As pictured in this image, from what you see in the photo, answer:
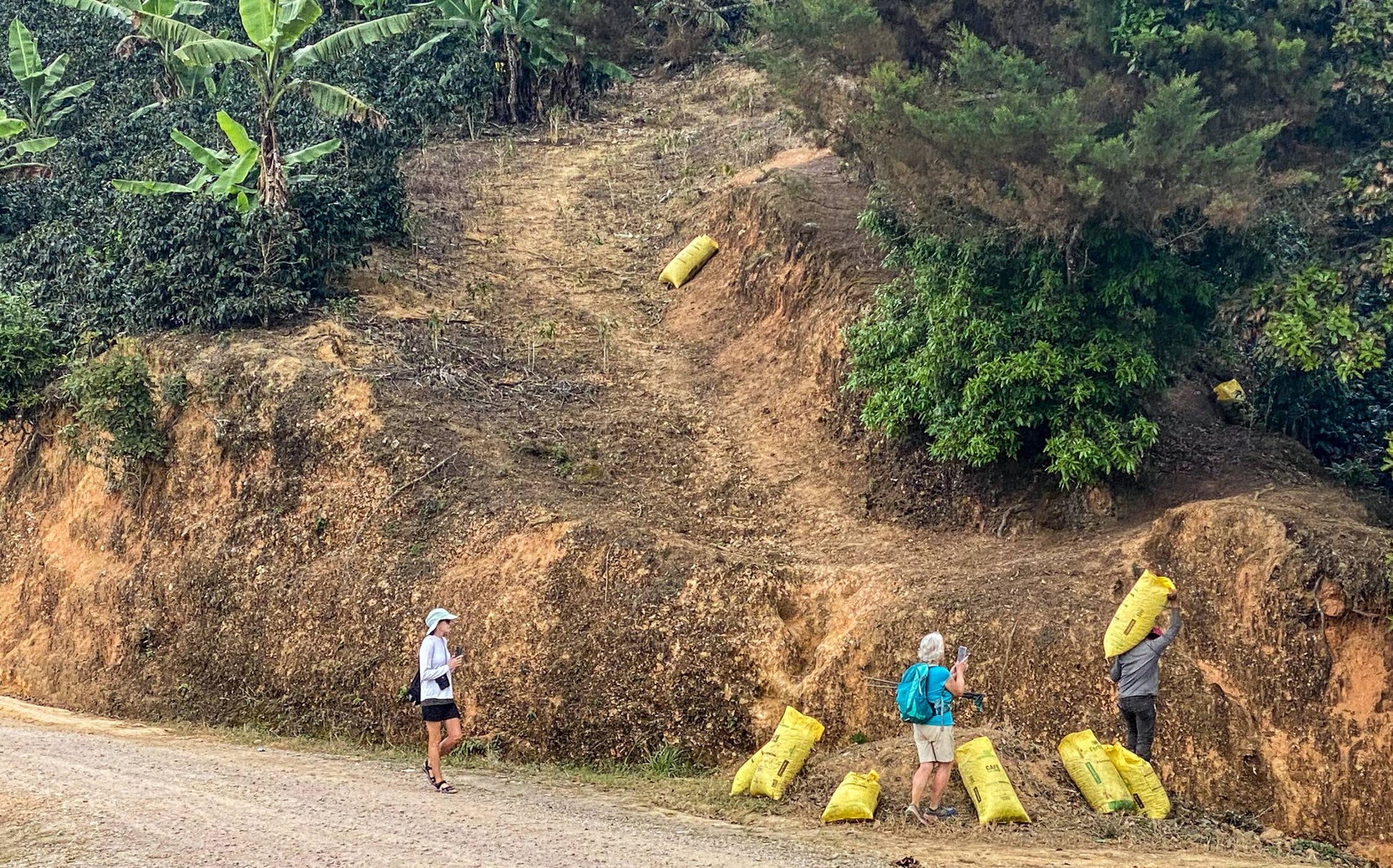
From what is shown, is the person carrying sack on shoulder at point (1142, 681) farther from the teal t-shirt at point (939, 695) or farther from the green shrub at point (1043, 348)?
the green shrub at point (1043, 348)

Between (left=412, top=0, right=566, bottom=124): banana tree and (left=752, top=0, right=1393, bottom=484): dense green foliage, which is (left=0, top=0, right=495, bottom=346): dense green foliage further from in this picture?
(left=752, top=0, right=1393, bottom=484): dense green foliage

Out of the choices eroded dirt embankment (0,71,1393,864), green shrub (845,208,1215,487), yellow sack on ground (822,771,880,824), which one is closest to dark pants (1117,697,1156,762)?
eroded dirt embankment (0,71,1393,864)

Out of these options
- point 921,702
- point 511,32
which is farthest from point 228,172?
point 921,702

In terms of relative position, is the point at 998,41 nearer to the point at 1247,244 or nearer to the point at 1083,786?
the point at 1247,244

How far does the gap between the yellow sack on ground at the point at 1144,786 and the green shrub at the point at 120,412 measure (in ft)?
38.5

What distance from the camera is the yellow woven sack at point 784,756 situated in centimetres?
1078

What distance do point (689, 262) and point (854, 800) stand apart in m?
11.9

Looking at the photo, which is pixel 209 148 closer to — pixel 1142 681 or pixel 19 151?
pixel 19 151

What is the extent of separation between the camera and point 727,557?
14.1 metres

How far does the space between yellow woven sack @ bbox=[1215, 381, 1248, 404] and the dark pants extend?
7.40 metres

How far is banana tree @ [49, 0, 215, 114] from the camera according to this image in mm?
19703

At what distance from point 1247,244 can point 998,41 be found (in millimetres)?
3436

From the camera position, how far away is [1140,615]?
1076 centimetres

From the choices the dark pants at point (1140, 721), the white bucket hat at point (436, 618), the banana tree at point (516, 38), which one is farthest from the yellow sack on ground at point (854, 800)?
the banana tree at point (516, 38)
